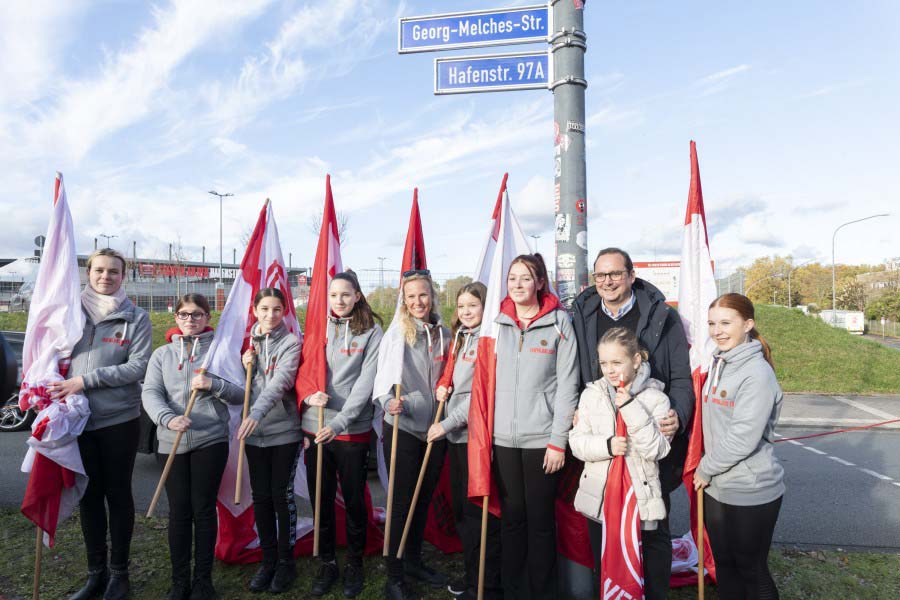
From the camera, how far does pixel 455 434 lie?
354 cm

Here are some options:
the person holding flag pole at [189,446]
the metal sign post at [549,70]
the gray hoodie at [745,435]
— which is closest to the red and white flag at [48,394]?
the person holding flag pole at [189,446]

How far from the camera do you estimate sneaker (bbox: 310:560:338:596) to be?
3.53 meters

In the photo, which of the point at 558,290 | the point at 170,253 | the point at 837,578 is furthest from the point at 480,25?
the point at 170,253

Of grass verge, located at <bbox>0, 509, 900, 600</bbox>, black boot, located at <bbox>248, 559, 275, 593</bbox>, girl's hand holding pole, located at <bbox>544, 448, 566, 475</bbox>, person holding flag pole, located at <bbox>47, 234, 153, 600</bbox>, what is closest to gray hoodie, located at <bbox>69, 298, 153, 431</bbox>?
person holding flag pole, located at <bbox>47, 234, 153, 600</bbox>

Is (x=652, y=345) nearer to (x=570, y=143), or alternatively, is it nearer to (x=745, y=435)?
(x=745, y=435)

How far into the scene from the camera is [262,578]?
359 cm

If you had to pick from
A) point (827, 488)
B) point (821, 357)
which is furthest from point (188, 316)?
point (821, 357)

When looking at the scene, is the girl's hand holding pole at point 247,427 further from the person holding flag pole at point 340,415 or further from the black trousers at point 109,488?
the black trousers at point 109,488

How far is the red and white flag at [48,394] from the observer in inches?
128

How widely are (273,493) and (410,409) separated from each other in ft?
3.18

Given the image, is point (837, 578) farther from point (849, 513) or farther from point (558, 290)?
point (558, 290)

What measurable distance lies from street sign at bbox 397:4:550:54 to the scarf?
3.15 meters

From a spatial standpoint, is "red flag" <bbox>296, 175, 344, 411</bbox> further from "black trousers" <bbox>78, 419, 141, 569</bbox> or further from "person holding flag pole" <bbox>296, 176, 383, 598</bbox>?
"black trousers" <bbox>78, 419, 141, 569</bbox>

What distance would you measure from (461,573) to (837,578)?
2.38m
